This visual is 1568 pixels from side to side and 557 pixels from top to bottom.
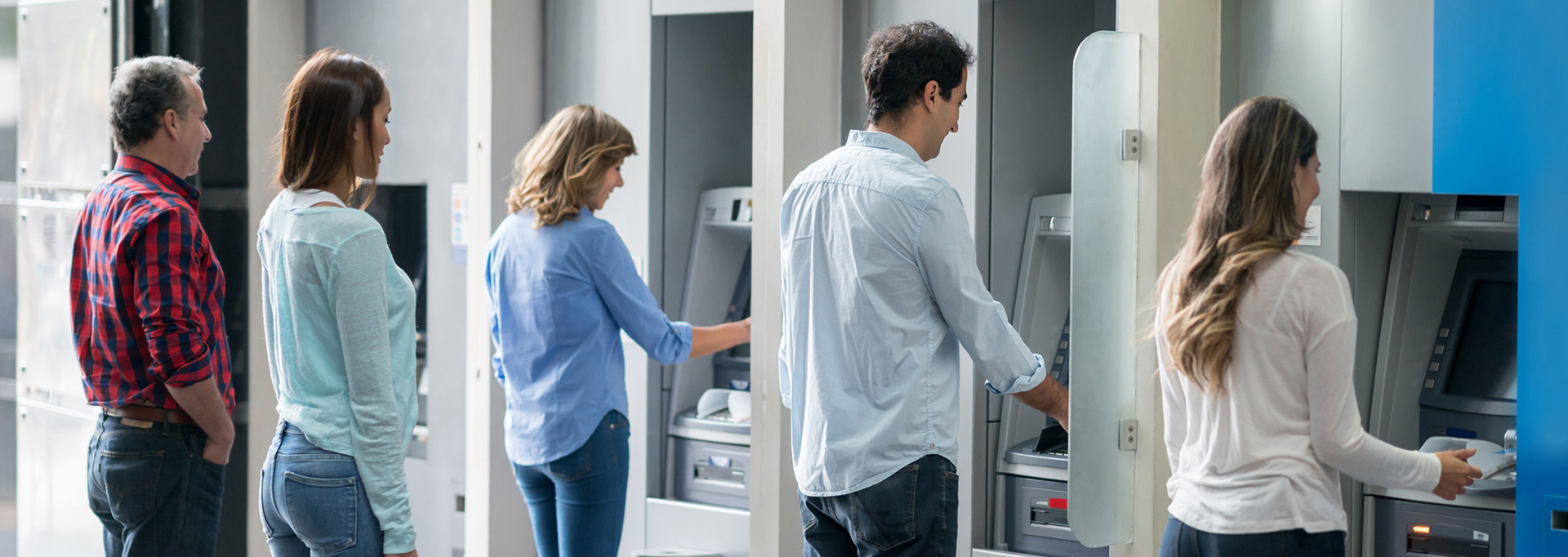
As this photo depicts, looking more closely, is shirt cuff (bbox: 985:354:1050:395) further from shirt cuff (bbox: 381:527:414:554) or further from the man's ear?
the man's ear

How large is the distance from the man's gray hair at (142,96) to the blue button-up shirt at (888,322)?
139 centimetres

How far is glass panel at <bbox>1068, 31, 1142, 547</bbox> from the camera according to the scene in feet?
8.25

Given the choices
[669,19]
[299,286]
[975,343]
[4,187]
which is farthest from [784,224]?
[4,187]

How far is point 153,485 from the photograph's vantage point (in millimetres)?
2354

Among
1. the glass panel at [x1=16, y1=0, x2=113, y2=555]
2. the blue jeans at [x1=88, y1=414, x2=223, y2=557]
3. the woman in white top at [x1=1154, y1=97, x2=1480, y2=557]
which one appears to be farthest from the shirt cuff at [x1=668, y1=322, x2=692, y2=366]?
the glass panel at [x1=16, y1=0, x2=113, y2=555]

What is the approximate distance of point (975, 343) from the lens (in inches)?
75.3

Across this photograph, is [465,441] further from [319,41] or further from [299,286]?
[299,286]

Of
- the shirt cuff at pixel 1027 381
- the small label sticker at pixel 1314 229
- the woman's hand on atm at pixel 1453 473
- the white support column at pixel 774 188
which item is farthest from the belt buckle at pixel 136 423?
the small label sticker at pixel 1314 229

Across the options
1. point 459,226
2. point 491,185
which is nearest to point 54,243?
point 459,226

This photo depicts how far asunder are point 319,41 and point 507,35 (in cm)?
94

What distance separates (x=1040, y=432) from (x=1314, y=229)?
103 centimetres

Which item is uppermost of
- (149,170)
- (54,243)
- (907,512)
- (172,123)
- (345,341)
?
(172,123)

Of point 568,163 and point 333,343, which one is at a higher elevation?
point 568,163

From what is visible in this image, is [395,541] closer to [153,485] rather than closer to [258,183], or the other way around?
[153,485]
